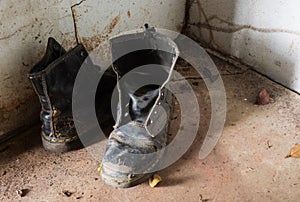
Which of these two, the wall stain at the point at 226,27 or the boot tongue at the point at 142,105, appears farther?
the wall stain at the point at 226,27

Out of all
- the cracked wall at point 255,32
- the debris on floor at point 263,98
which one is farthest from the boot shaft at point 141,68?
the cracked wall at point 255,32

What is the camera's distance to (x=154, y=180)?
111 centimetres

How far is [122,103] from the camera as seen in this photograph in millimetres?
1201

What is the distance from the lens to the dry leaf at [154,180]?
1101 mm

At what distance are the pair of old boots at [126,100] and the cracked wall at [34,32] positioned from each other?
0.34 ft

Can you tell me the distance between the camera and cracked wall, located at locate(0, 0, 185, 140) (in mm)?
1188

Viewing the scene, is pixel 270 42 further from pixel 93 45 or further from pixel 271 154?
pixel 93 45

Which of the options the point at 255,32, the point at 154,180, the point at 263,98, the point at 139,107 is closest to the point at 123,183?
the point at 154,180

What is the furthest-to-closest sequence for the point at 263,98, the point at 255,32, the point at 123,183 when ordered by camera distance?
the point at 255,32 < the point at 263,98 < the point at 123,183

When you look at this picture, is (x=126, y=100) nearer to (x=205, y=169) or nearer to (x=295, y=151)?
(x=205, y=169)

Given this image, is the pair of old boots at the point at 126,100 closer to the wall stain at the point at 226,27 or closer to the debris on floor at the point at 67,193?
the debris on floor at the point at 67,193

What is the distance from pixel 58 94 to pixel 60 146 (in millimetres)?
172

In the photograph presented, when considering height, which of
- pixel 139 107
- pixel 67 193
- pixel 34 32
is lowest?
pixel 67 193

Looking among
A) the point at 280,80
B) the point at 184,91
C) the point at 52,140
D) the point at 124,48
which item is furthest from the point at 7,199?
the point at 280,80
